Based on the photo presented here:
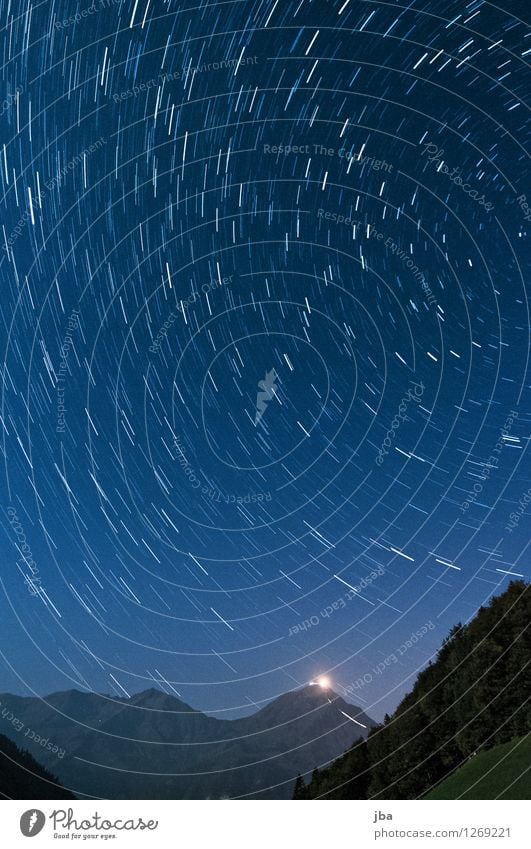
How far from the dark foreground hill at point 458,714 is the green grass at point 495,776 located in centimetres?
10

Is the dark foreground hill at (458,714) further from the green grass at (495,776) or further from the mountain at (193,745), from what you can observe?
the mountain at (193,745)

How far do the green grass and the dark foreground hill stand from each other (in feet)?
0.34

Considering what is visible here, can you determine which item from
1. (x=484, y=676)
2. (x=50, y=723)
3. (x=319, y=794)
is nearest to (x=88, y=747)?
(x=50, y=723)

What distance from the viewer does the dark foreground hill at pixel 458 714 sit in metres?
19.7

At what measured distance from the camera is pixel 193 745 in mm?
100188

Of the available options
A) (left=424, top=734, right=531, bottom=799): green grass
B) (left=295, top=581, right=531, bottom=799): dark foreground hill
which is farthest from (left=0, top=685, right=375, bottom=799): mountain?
(left=424, top=734, right=531, bottom=799): green grass

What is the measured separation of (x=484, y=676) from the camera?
20.8m

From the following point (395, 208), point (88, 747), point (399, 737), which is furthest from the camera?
point (88, 747)

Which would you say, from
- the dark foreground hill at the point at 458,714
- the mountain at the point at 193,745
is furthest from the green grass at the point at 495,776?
the mountain at the point at 193,745

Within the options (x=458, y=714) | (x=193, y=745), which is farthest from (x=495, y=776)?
(x=193, y=745)

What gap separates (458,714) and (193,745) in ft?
295
